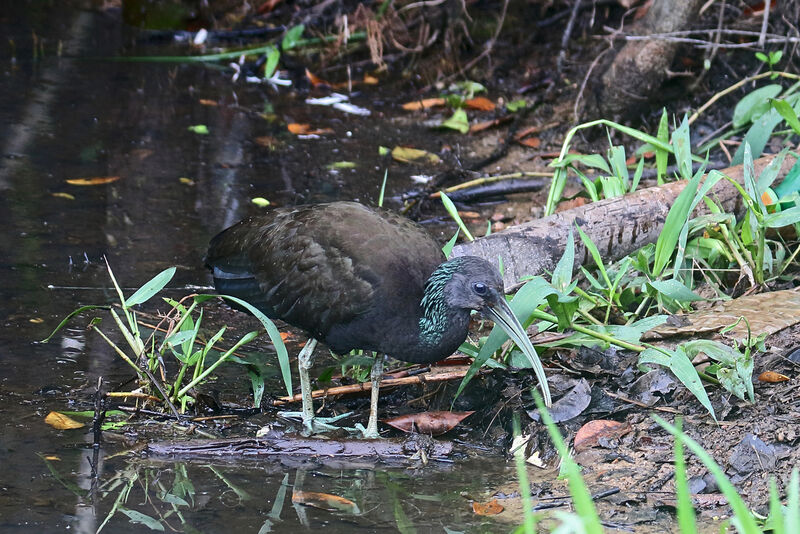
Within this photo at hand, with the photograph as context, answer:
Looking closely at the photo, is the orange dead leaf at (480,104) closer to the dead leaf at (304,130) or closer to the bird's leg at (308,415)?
the dead leaf at (304,130)

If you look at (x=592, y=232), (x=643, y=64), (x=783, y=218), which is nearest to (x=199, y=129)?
(x=643, y=64)

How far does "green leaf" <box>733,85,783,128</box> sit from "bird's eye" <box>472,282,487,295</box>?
3019 mm

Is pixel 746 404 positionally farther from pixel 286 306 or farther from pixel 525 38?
pixel 525 38

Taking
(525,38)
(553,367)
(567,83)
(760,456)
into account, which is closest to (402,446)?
(553,367)

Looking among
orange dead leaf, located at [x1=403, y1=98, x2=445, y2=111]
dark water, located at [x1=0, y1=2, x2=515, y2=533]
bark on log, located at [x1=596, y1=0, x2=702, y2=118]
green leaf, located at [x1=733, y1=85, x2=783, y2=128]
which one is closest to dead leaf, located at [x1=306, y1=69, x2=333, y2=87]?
dark water, located at [x1=0, y1=2, x2=515, y2=533]

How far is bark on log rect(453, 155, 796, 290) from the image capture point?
16.9ft

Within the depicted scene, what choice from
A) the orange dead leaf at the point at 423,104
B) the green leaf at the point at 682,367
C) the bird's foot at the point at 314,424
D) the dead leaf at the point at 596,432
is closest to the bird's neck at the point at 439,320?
the bird's foot at the point at 314,424

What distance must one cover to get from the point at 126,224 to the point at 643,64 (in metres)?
3.98

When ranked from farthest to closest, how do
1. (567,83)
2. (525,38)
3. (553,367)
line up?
(525,38) < (567,83) < (553,367)

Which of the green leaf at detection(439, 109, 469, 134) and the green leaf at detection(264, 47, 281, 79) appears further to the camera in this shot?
the green leaf at detection(264, 47, 281, 79)

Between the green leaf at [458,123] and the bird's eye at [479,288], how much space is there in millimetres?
4361

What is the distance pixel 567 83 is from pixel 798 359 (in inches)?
191

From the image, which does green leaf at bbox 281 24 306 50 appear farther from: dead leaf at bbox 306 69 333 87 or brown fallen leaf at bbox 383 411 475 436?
brown fallen leaf at bbox 383 411 475 436

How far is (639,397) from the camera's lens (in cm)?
420
